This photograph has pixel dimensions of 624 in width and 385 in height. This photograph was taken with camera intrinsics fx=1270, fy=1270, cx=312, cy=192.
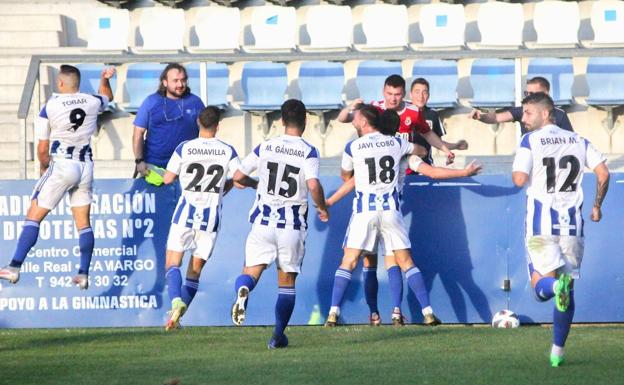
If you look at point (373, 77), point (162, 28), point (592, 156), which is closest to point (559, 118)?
point (592, 156)

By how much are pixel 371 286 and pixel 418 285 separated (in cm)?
52

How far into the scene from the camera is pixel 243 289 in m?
9.66

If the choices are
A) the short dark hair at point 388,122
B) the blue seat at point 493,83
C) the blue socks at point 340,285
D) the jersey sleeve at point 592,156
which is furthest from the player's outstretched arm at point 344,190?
the blue seat at point 493,83

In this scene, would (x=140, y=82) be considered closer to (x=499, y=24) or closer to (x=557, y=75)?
(x=499, y=24)

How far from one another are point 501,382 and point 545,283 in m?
1.33

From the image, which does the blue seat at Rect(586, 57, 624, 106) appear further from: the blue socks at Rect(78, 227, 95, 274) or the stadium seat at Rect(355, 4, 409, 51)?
the blue socks at Rect(78, 227, 95, 274)

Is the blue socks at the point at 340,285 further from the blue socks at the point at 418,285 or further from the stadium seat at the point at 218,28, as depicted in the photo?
the stadium seat at the point at 218,28

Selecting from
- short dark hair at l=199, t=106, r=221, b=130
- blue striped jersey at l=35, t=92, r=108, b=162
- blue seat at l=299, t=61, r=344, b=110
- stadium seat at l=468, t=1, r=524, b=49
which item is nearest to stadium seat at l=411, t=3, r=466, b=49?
stadium seat at l=468, t=1, r=524, b=49

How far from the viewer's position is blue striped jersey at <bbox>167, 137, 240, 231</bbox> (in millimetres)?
11242

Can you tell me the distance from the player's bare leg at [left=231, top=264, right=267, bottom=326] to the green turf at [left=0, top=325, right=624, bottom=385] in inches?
11.1

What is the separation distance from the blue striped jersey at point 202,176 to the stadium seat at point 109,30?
7037 millimetres

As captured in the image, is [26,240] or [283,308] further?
[26,240]

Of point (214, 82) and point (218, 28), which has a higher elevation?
point (218, 28)

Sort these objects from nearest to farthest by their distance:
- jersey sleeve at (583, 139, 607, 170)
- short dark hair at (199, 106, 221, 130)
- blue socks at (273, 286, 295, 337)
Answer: jersey sleeve at (583, 139, 607, 170) < blue socks at (273, 286, 295, 337) < short dark hair at (199, 106, 221, 130)
